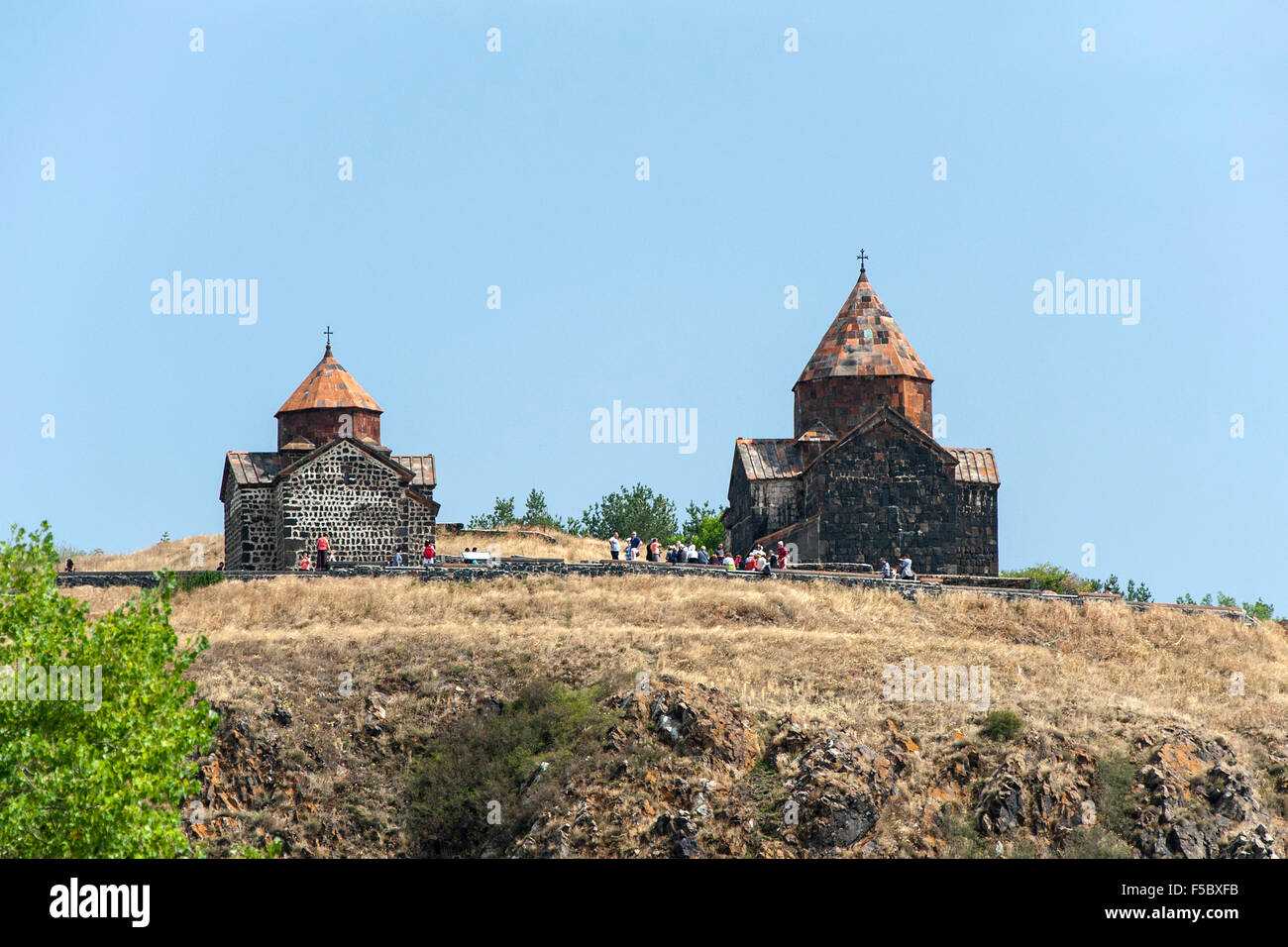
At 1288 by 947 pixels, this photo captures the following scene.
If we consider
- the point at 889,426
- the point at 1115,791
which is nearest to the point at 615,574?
the point at 889,426

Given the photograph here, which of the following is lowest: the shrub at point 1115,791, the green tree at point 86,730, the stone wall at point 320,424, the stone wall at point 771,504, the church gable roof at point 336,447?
the shrub at point 1115,791

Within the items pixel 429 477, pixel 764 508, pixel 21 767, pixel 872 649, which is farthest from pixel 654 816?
pixel 429 477

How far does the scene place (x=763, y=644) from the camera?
117ft

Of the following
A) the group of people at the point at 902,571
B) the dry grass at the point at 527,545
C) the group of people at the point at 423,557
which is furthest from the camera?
the dry grass at the point at 527,545

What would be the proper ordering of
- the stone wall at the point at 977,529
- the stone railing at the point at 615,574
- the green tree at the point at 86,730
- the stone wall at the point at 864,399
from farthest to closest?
the stone wall at the point at 864,399 < the stone wall at the point at 977,529 < the stone railing at the point at 615,574 < the green tree at the point at 86,730

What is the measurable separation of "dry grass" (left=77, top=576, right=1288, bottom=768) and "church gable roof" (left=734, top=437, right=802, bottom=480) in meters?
7.98

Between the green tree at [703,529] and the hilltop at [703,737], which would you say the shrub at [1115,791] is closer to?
the hilltop at [703,737]

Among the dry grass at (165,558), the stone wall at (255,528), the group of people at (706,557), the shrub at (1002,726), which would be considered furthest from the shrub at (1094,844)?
the dry grass at (165,558)

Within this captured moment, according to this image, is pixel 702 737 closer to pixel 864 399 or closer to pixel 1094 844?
pixel 1094 844

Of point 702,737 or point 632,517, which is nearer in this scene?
point 702,737

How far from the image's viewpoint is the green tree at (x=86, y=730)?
65.2ft

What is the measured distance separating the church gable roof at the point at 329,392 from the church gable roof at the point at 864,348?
13669 millimetres

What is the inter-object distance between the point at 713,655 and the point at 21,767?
16.8m

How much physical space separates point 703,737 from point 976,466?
20869mm
